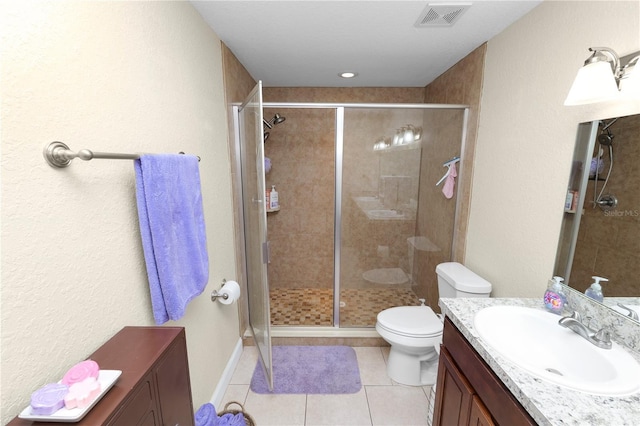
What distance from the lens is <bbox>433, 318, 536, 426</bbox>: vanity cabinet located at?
2.50 feet

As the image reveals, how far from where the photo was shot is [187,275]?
104 cm

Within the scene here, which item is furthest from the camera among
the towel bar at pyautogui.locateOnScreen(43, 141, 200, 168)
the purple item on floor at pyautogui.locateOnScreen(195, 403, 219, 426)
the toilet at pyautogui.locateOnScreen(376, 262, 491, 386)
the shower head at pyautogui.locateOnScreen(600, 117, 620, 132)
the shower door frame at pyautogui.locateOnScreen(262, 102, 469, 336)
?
the shower door frame at pyautogui.locateOnScreen(262, 102, 469, 336)

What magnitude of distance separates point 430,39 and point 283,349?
247 centimetres

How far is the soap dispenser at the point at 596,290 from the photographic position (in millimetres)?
1013

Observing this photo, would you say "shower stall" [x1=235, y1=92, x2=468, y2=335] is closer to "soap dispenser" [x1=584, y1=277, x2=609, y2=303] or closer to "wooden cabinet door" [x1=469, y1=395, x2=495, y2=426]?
"soap dispenser" [x1=584, y1=277, x2=609, y2=303]

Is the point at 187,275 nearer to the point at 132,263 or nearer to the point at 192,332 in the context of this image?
the point at 132,263

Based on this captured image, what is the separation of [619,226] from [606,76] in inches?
20.9

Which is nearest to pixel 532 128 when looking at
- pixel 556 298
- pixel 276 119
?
pixel 556 298

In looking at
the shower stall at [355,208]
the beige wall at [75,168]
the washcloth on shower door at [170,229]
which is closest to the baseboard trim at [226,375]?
the shower stall at [355,208]

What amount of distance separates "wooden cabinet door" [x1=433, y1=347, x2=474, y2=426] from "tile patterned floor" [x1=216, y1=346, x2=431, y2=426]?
0.47 m

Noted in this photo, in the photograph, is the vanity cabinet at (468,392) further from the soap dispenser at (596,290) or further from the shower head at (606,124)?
the shower head at (606,124)

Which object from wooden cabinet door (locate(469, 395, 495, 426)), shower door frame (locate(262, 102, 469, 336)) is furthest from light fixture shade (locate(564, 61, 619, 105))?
wooden cabinet door (locate(469, 395, 495, 426))

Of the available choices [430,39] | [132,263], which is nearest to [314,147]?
[430,39]

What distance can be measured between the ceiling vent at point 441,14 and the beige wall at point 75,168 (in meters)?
1.20
